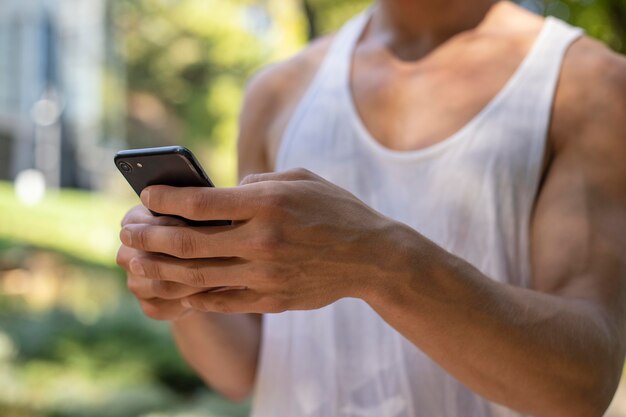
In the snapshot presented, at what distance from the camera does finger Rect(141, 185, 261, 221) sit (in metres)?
0.97

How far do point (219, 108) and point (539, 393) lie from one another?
1801 centimetres

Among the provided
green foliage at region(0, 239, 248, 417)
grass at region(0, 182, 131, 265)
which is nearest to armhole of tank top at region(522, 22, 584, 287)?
green foliage at region(0, 239, 248, 417)

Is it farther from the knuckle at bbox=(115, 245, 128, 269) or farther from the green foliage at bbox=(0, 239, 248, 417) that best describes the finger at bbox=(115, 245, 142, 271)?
the green foliage at bbox=(0, 239, 248, 417)

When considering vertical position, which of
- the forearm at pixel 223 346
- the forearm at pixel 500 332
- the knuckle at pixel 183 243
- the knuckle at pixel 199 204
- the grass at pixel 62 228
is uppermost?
the knuckle at pixel 199 204

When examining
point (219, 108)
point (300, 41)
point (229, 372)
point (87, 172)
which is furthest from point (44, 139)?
point (229, 372)

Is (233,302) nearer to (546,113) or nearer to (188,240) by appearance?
(188,240)

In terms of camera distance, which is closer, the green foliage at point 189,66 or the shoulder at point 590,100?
the shoulder at point 590,100

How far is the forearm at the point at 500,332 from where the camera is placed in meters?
1.07

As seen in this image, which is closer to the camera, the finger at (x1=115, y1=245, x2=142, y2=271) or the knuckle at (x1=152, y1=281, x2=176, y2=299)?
the knuckle at (x1=152, y1=281, x2=176, y2=299)

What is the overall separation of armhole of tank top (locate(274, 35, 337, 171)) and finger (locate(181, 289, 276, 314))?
1.62ft

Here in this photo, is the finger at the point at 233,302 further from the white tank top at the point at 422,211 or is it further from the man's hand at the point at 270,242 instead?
the white tank top at the point at 422,211

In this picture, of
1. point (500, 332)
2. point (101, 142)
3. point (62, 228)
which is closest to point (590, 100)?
point (500, 332)

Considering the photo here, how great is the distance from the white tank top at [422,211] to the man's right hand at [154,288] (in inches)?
10.1

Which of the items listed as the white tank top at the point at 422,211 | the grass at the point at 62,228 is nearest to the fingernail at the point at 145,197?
the white tank top at the point at 422,211
